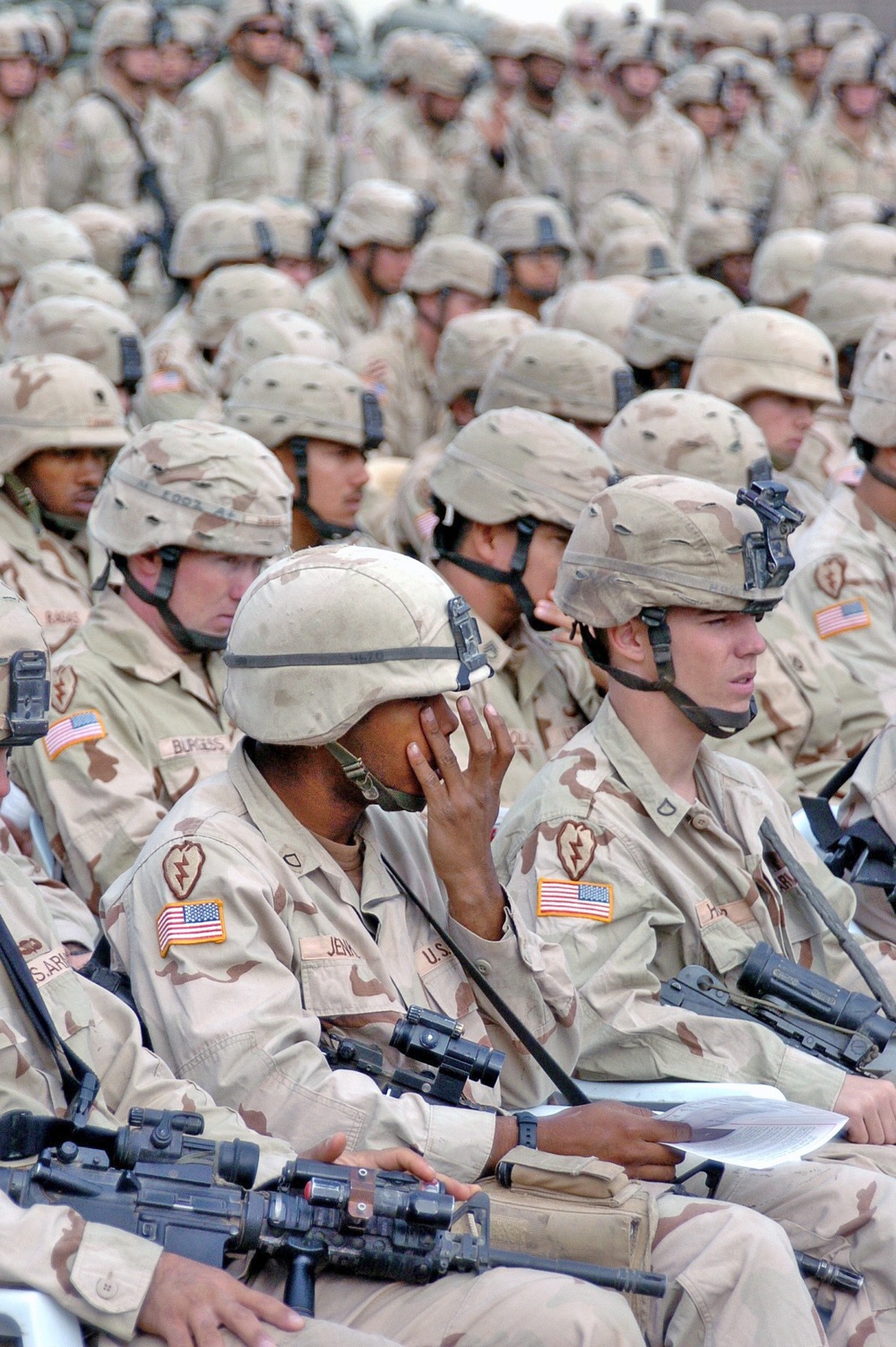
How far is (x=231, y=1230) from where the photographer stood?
2.60m

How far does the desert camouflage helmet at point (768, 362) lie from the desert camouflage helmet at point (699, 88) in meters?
8.90

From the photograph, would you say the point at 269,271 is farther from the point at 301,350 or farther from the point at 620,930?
the point at 620,930

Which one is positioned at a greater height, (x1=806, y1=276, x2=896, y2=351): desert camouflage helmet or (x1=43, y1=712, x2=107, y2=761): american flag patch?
(x1=43, y1=712, x2=107, y2=761): american flag patch

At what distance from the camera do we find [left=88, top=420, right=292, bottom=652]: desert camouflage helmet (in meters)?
4.69

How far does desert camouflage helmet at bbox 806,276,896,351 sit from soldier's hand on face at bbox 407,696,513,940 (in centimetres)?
626

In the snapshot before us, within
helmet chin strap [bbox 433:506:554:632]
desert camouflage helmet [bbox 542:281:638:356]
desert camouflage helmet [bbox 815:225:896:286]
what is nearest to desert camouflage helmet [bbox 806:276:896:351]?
desert camouflage helmet [bbox 815:225:896:286]

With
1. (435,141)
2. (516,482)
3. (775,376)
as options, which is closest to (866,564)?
(775,376)

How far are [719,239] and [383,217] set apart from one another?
2757 millimetres

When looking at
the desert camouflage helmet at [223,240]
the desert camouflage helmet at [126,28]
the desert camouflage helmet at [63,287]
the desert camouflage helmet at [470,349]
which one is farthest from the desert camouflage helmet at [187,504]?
the desert camouflage helmet at [126,28]

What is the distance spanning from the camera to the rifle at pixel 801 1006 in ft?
12.0

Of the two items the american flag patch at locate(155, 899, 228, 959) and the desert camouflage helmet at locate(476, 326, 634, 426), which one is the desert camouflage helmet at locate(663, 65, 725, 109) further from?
the american flag patch at locate(155, 899, 228, 959)

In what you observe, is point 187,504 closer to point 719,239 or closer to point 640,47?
point 719,239

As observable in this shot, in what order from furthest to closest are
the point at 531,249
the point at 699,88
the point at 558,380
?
the point at 699,88
the point at 531,249
the point at 558,380

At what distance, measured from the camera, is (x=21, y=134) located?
44.5ft
